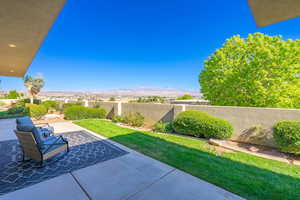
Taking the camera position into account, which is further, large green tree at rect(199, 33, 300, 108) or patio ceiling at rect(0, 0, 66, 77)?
large green tree at rect(199, 33, 300, 108)

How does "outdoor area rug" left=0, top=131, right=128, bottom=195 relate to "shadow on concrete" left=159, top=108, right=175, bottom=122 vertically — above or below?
below

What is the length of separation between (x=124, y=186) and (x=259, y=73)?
10.4 meters

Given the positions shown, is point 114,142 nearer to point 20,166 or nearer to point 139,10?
point 20,166

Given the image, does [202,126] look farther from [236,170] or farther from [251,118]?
[236,170]

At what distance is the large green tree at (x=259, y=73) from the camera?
8438 millimetres

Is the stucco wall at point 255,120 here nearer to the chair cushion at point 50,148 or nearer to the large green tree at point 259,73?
the large green tree at point 259,73

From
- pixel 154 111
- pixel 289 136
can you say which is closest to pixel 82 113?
pixel 154 111

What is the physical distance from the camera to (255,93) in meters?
8.68

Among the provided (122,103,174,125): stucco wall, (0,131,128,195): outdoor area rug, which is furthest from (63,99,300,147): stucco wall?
(0,131,128,195): outdoor area rug

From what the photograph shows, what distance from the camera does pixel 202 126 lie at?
615 centimetres

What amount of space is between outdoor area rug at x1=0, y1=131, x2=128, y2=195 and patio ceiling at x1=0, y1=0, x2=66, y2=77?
3.60 m

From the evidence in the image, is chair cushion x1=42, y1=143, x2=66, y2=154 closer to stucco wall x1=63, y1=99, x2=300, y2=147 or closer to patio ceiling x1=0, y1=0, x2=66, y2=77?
patio ceiling x1=0, y1=0, x2=66, y2=77

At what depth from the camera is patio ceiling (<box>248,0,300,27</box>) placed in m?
2.12

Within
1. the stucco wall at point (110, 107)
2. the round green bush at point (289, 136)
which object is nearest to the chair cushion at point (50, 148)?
the round green bush at point (289, 136)
